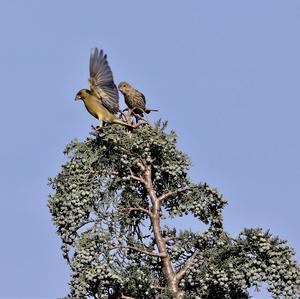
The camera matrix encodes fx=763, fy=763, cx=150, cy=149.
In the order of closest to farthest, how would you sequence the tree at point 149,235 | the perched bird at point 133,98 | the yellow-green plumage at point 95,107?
1. the tree at point 149,235
2. the yellow-green plumage at point 95,107
3. the perched bird at point 133,98

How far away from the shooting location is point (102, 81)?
1073cm

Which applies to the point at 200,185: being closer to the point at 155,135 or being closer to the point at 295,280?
the point at 155,135

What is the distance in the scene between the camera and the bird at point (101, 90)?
10609 mm

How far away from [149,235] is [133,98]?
3.61 meters

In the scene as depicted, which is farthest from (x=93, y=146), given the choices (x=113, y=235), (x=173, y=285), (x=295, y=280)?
A: (x=295, y=280)

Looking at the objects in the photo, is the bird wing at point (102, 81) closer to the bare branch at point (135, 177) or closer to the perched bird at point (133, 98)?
the perched bird at point (133, 98)

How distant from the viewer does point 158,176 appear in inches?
354

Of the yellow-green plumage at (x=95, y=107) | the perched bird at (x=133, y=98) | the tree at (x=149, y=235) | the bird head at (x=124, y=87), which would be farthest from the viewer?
the bird head at (x=124, y=87)

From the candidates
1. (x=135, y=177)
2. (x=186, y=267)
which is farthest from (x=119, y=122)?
(x=186, y=267)

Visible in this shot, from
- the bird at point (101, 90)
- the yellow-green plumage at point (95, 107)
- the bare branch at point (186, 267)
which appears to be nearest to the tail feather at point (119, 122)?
the yellow-green plumage at point (95, 107)

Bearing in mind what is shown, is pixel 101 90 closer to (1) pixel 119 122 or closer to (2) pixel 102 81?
(2) pixel 102 81

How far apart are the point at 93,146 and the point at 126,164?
21.2 inches

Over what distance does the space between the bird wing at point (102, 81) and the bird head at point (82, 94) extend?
0.15 m

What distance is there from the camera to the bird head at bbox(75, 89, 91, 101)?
10953 millimetres
